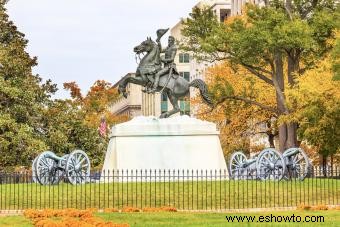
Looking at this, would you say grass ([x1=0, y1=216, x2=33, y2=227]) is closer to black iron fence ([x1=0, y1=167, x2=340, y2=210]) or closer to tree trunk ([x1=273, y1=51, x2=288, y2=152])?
black iron fence ([x1=0, y1=167, x2=340, y2=210])

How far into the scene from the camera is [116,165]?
36.6 metres

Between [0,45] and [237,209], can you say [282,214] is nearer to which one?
[237,209]

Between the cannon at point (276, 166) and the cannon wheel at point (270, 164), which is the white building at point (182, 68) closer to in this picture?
the cannon at point (276, 166)

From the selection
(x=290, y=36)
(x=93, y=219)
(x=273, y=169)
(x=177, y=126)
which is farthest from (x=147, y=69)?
(x=93, y=219)

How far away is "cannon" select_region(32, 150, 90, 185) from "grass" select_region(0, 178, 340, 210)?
2009 mm

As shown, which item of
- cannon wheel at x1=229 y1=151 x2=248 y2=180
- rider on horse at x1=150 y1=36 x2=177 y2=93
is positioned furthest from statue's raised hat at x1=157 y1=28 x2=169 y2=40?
cannon wheel at x1=229 y1=151 x2=248 y2=180

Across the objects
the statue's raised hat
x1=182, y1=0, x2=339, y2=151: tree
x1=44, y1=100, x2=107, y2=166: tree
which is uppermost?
x1=182, y1=0, x2=339, y2=151: tree

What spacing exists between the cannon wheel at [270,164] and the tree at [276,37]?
1265cm

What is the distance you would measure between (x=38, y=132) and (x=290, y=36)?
13.7m

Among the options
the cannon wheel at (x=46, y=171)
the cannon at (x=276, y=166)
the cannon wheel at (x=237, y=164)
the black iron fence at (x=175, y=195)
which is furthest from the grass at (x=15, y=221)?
the cannon wheel at (x=237, y=164)

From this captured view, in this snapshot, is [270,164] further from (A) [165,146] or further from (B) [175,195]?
(B) [175,195]

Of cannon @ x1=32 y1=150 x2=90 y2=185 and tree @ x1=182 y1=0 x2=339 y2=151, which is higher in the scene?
tree @ x1=182 y1=0 x2=339 y2=151

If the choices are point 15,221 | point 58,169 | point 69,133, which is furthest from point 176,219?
point 69,133

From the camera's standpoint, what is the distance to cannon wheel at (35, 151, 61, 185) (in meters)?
35.5
